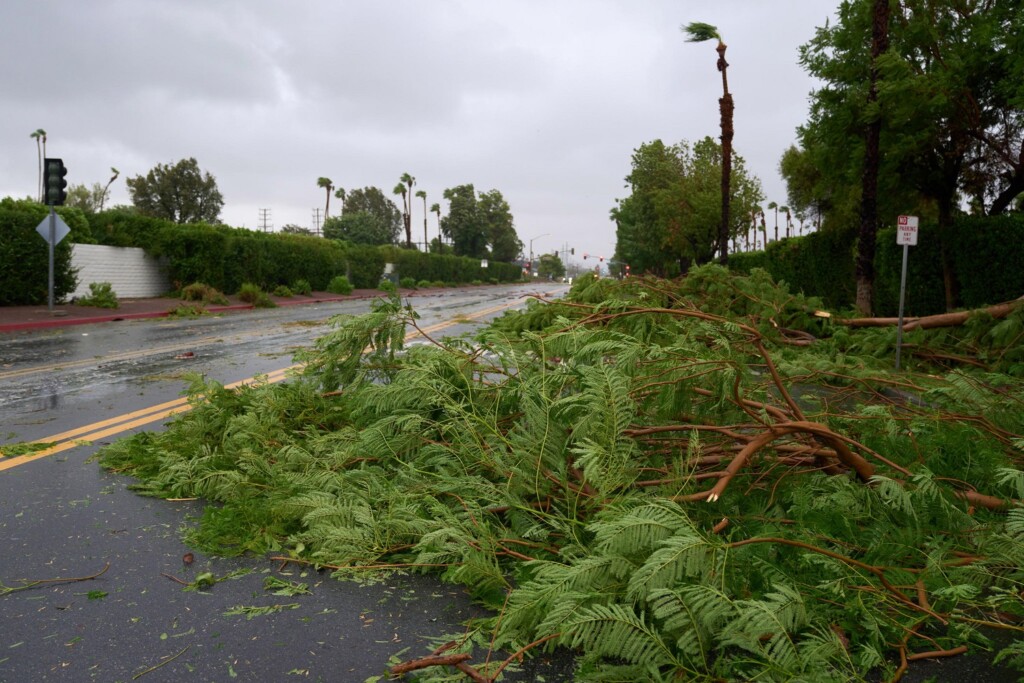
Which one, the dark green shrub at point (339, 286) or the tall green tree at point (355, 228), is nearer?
the dark green shrub at point (339, 286)

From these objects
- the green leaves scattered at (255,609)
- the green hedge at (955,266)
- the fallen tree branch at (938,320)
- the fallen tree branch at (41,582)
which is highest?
the green hedge at (955,266)

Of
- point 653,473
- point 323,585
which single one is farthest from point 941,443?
point 323,585

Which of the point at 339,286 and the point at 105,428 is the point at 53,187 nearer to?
the point at 105,428

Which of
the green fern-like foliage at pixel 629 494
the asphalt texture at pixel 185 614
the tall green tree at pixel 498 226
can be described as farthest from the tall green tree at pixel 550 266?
the asphalt texture at pixel 185 614

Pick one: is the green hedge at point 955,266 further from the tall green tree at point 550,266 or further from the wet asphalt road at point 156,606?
the tall green tree at point 550,266

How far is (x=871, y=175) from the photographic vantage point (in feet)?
44.9

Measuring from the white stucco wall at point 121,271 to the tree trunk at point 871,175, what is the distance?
2225 cm

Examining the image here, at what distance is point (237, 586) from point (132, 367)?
26.2 ft

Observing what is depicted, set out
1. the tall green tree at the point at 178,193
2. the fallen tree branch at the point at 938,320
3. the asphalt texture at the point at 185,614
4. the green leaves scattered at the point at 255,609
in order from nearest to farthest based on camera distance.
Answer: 1. the asphalt texture at the point at 185,614
2. the green leaves scattered at the point at 255,609
3. the fallen tree branch at the point at 938,320
4. the tall green tree at the point at 178,193

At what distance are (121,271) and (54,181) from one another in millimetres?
8501

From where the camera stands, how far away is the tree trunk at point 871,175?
1356cm

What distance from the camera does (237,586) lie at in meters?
3.10

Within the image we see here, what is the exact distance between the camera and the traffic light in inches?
698

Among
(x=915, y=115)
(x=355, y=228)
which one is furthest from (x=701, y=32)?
(x=355, y=228)
